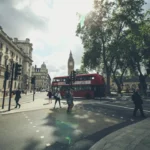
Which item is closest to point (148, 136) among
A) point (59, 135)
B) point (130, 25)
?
point (59, 135)

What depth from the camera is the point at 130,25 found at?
29.4m

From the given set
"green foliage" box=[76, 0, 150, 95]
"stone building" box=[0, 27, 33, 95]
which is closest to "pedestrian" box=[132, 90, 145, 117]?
"green foliage" box=[76, 0, 150, 95]

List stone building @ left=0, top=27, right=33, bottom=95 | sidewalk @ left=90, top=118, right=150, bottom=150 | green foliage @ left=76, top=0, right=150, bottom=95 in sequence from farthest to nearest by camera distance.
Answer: stone building @ left=0, top=27, right=33, bottom=95 < green foliage @ left=76, top=0, right=150, bottom=95 < sidewalk @ left=90, top=118, right=150, bottom=150

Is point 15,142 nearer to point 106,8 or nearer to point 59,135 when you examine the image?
point 59,135

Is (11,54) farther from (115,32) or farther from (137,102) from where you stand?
(137,102)

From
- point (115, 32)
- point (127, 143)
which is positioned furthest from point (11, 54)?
point (127, 143)

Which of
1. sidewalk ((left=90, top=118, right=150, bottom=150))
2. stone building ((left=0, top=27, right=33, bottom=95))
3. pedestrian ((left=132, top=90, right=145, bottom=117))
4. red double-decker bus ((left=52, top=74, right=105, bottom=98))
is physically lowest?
sidewalk ((left=90, top=118, right=150, bottom=150))

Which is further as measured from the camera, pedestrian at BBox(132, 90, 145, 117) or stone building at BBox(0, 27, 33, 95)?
stone building at BBox(0, 27, 33, 95)

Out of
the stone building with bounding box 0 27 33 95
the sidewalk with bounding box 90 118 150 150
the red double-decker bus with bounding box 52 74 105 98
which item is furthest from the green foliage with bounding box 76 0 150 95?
the sidewalk with bounding box 90 118 150 150

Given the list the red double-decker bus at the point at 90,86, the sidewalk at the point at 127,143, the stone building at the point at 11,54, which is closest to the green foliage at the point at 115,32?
the red double-decker bus at the point at 90,86

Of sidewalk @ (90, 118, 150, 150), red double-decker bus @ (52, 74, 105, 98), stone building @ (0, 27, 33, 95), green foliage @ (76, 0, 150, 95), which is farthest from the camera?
stone building @ (0, 27, 33, 95)

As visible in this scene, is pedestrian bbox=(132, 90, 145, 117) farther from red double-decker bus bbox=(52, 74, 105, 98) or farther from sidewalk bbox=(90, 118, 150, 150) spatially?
red double-decker bus bbox=(52, 74, 105, 98)

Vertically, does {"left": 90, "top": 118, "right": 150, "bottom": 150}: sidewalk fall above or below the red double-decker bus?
below

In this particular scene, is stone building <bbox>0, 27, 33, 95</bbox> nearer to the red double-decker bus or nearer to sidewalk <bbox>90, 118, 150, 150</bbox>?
the red double-decker bus
